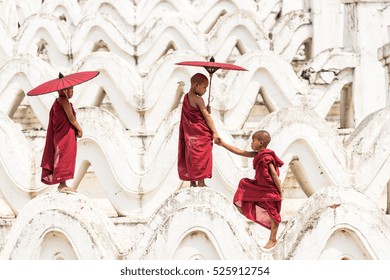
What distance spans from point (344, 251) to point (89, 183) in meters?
3.88

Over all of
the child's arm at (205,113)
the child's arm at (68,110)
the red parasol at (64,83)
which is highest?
the red parasol at (64,83)

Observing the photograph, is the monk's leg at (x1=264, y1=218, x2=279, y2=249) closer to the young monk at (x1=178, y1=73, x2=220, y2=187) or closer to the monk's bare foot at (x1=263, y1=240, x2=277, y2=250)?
the monk's bare foot at (x1=263, y1=240, x2=277, y2=250)

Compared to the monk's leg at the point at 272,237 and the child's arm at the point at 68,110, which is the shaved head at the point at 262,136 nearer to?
the monk's leg at the point at 272,237

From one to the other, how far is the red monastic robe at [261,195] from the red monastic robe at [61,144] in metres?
1.24

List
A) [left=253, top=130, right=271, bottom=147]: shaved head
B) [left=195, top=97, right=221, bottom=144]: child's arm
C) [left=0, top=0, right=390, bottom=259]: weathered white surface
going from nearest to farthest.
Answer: [left=0, top=0, right=390, bottom=259]: weathered white surface < [left=195, top=97, right=221, bottom=144]: child's arm < [left=253, top=130, right=271, bottom=147]: shaved head

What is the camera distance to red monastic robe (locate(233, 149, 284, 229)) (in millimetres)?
9148

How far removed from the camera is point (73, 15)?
53.7ft

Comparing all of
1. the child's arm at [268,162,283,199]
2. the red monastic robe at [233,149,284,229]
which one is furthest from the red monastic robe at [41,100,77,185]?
the child's arm at [268,162,283,199]

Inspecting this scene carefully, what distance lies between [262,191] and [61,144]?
4.88 ft

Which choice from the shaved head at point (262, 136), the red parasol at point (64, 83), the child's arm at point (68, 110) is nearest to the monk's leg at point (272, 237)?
the shaved head at point (262, 136)

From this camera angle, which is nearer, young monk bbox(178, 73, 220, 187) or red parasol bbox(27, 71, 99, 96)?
young monk bbox(178, 73, 220, 187)

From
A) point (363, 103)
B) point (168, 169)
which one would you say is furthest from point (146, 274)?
point (363, 103)

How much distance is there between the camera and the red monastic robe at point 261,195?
915cm

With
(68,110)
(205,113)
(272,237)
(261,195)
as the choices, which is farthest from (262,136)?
(68,110)
